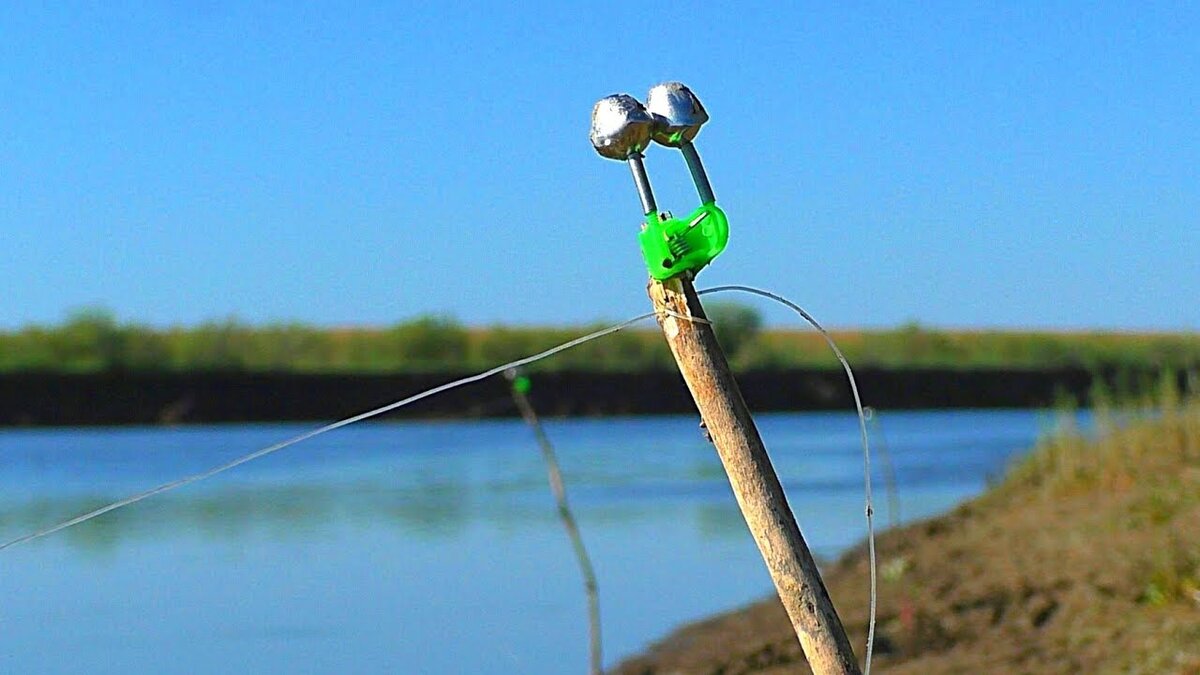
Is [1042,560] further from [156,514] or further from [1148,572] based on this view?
[156,514]

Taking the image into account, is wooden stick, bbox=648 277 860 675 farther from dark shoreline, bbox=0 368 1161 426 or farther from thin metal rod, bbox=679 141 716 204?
dark shoreline, bbox=0 368 1161 426

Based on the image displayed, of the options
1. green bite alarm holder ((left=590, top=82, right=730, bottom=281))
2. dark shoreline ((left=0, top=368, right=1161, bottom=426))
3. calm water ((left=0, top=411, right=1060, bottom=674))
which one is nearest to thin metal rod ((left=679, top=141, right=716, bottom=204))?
green bite alarm holder ((left=590, top=82, right=730, bottom=281))

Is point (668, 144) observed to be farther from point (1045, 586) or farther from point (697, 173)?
point (1045, 586)

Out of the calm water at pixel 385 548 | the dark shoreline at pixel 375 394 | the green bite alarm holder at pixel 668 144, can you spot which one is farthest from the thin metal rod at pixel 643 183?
the dark shoreline at pixel 375 394

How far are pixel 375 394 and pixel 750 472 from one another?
59.7ft

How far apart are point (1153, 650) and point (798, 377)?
16999 millimetres

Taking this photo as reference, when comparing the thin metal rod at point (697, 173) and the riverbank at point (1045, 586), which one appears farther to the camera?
the riverbank at point (1045, 586)

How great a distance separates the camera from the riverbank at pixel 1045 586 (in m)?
5.57

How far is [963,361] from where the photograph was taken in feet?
79.9

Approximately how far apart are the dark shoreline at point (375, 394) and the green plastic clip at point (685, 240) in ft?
55.3

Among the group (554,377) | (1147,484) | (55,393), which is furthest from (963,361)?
(1147,484)

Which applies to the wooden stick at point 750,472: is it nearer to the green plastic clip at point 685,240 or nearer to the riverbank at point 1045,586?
the green plastic clip at point 685,240

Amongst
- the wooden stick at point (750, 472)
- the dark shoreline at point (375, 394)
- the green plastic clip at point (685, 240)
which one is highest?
the dark shoreline at point (375, 394)

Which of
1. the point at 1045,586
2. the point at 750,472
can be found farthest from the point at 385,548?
the point at 750,472
